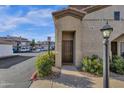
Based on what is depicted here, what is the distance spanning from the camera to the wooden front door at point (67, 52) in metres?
16.1

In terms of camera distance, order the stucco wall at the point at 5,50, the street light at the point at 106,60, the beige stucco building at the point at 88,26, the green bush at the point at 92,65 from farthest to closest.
A: the stucco wall at the point at 5,50
the beige stucco building at the point at 88,26
the green bush at the point at 92,65
the street light at the point at 106,60

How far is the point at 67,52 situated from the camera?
53.5 feet

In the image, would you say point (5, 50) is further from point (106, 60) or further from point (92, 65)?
point (106, 60)

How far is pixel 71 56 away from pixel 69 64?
2.57 ft

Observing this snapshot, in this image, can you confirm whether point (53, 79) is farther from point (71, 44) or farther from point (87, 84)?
point (71, 44)

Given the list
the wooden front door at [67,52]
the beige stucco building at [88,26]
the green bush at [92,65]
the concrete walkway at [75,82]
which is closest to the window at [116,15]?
the beige stucco building at [88,26]

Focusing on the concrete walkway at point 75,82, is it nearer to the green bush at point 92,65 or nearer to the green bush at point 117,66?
the green bush at point 92,65

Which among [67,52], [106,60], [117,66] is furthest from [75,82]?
[67,52]

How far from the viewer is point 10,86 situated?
A: 9625 millimetres

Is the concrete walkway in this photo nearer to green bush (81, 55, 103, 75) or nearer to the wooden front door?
green bush (81, 55, 103, 75)

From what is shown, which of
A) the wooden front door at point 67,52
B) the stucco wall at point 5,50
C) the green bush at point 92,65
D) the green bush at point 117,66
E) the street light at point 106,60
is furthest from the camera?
the stucco wall at point 5,50

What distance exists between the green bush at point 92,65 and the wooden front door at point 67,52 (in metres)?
2.72

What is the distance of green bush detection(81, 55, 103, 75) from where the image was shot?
12.3 meters
